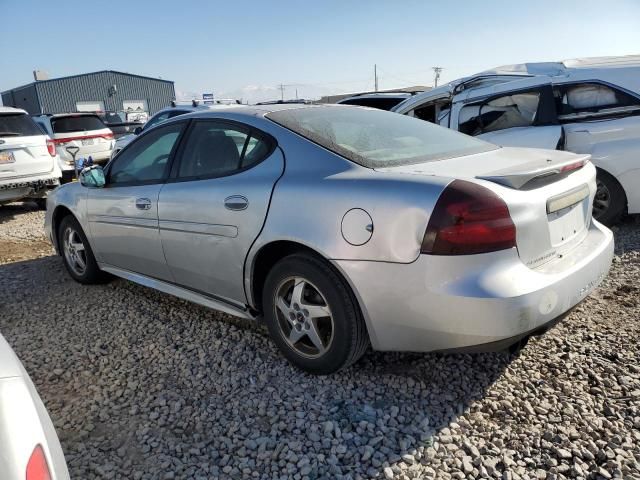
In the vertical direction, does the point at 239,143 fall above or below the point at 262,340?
above

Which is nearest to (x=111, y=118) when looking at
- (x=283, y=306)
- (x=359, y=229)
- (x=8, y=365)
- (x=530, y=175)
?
(x=283, y=306)

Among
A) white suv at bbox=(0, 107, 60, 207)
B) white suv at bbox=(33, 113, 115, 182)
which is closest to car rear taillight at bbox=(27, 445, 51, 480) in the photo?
white suv at bbox=(0, 107, 60, 207)

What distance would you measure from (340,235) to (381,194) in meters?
0.28

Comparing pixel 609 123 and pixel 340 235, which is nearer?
pixel 340 235

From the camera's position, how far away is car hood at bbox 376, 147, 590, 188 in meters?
2.24

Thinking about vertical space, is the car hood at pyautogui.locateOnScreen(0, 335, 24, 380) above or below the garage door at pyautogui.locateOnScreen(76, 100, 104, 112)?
below

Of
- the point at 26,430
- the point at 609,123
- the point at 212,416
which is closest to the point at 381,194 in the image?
the point at 212,416

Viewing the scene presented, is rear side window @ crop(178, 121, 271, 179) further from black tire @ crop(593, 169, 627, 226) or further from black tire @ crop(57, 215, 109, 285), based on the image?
black tire @ crop(593, 169, 627, 226)

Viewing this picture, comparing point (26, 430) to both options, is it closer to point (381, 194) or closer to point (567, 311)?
point (381, 194)

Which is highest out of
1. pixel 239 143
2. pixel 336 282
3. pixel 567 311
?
pixel 239 143

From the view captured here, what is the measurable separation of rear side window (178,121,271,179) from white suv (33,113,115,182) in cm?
769

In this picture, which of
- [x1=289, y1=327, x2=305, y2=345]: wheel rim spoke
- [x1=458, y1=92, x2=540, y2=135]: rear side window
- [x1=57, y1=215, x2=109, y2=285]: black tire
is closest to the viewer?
[x1=289, y1=327, x2=305, y2=345]: wheel rim spoke

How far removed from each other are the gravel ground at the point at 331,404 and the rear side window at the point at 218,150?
1094mm

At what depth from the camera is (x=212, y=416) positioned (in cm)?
248
